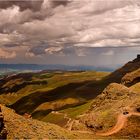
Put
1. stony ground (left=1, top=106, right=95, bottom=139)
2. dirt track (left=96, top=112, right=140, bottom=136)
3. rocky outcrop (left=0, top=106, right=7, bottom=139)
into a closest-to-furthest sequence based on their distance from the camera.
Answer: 1. rocky outcrop (left=0, top=106, right=7, bottom=139)
2. stony ground (left=1, top=106, right=95, bottom=139)
3. dirt track (left=96, top=112, right=140, bottom=136)

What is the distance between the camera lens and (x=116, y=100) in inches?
4825

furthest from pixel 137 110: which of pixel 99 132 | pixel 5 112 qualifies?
pixel 5 112

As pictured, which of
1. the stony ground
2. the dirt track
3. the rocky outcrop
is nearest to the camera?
the rocky outcrop

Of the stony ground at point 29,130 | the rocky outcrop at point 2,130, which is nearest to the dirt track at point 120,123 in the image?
the stony ground at point 29,130

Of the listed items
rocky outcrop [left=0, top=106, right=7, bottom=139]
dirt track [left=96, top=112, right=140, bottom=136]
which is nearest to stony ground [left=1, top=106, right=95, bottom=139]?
rocky outcrop [left=0, top=106, right=7, bottom=139]

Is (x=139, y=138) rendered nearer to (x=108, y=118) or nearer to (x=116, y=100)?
(x=108, y=118)

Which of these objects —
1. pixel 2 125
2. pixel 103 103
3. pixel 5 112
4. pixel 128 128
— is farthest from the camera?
pixel 103 103

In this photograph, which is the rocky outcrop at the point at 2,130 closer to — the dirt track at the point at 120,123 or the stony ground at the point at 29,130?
the stony ground at the point at 29,130

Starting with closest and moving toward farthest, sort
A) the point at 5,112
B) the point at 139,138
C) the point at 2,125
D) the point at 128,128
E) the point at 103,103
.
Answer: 1. the point at 2,125
2. the point at 5,112
3. the point at 139,138
4. the point at 128,128
5. the point at 103,103

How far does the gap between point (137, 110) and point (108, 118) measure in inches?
Answer: 381

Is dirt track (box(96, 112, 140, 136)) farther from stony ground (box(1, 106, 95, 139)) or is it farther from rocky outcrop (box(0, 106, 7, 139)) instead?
rocky outcrop (box(0, 106, 7, 139))

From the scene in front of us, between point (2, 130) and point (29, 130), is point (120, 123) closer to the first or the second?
point (29, 130)

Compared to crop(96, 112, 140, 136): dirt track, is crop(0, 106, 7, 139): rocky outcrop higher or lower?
higher

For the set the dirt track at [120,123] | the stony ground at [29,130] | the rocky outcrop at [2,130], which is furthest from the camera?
the dirt track at [120,123]
